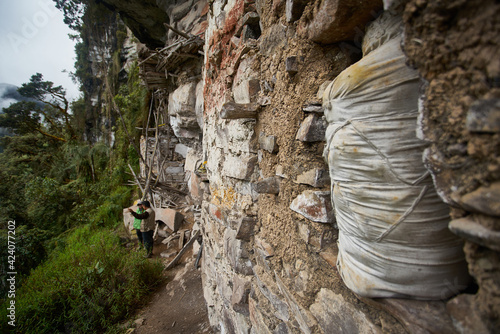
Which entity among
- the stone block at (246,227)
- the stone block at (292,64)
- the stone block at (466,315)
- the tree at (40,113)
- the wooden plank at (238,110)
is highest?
the tree at (40,113)

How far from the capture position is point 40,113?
12.0m

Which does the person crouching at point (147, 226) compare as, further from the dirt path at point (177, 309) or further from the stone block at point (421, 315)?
the stone block at point (421, 315)

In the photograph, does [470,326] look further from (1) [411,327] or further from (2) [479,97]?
(2) [479,97]

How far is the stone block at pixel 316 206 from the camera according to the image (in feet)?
2.69

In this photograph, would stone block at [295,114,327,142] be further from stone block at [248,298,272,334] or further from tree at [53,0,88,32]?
tree at [53,0,88,32]

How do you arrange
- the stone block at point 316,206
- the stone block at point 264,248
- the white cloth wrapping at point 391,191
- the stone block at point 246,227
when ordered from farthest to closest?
the stone block at point 246,227 < the stone block at point 264,248 < the stone block at point 316,206 < the white cloth wrapping at point 391,191

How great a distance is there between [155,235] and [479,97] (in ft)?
20.4

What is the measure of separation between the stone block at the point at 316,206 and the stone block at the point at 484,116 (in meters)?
0.50

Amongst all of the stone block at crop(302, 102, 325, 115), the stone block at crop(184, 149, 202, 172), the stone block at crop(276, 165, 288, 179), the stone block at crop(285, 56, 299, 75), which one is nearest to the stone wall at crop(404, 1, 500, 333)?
the stone block at crop(302, 102, 325, 115)

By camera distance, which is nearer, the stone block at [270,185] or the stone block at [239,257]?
the stone block at [270,185]

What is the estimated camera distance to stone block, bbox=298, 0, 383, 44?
0.65 m

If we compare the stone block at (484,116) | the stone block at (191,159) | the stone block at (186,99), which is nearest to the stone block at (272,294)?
the stone block at (484,116)
